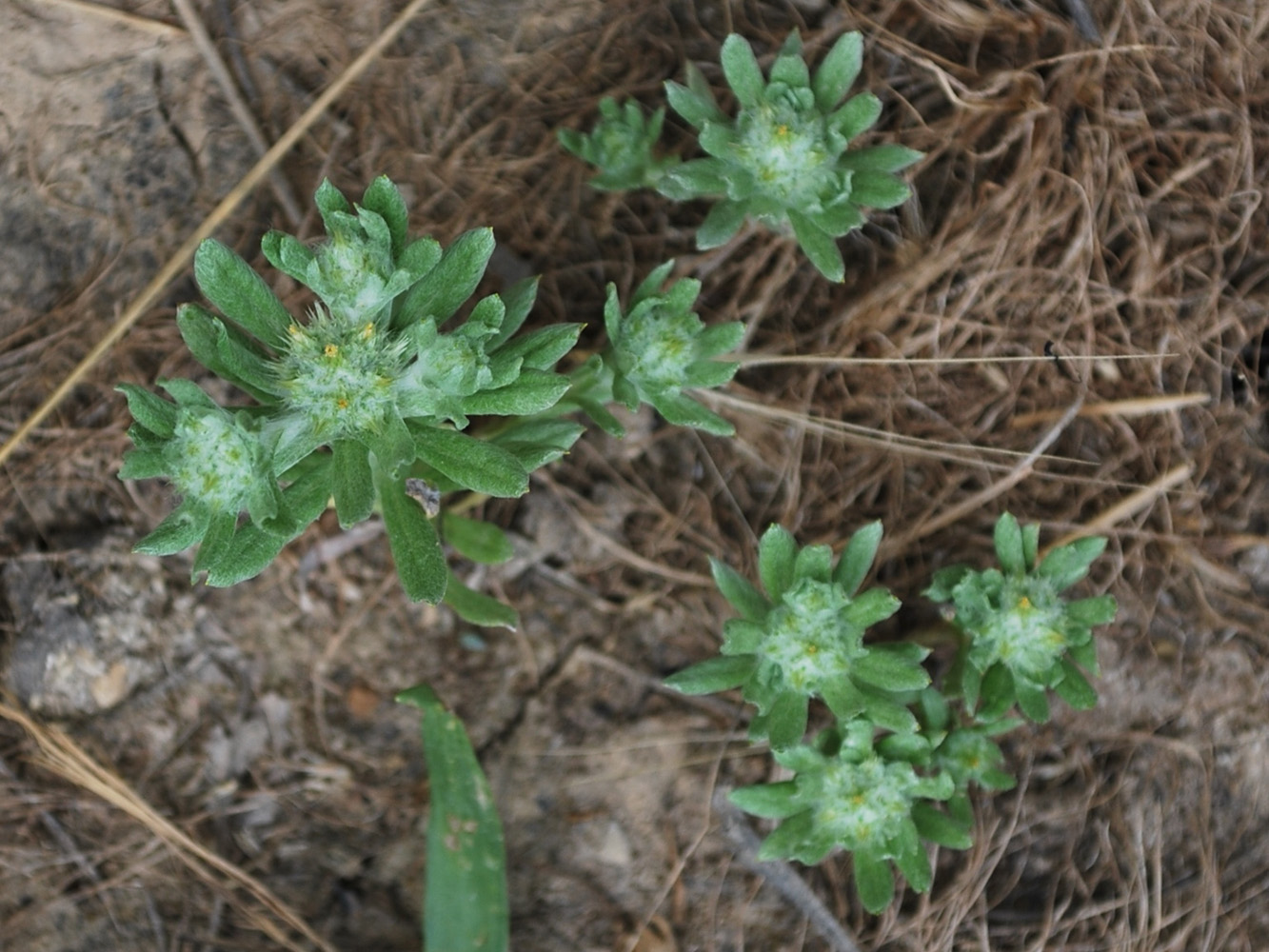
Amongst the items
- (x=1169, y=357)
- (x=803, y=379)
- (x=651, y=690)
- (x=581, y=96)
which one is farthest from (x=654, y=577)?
(x=1169, y=357)

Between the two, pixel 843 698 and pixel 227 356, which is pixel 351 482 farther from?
pixel 843 698

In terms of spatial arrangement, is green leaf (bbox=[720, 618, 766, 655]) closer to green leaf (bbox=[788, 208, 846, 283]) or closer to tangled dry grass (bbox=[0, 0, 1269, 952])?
tangled dry grass (bbox=[0, 0, 1269, 952])

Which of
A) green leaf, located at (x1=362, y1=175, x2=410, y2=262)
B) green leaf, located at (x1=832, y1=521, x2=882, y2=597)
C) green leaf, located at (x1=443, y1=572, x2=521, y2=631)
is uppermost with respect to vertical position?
green leaf, located at (x1=362, y1=175, x2=410, y2=262)

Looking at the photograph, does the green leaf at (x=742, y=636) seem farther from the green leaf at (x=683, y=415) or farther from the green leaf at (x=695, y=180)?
the green leaf at (x=695, y=180)

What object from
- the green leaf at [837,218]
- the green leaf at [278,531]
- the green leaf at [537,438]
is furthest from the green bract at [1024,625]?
the green leaf at [278,531]

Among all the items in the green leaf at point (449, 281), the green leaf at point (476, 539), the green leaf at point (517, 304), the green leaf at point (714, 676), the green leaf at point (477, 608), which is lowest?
the green leaf at point (714, 676)

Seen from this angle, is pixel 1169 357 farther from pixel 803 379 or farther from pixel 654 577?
pixel 654 577

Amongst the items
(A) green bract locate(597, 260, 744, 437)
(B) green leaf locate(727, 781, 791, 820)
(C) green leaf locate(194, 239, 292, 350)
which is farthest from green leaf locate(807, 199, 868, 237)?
(B) green leaf locate(727, 781, 791, 820)

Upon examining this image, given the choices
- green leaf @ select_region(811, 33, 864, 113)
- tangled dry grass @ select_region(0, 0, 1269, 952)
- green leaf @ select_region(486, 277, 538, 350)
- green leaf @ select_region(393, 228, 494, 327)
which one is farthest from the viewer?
tangled dry grass @ select_region(0, 0, 1269, 952)
